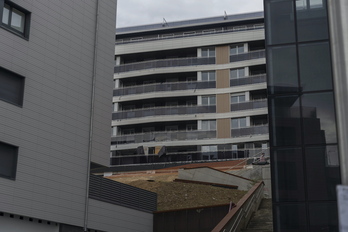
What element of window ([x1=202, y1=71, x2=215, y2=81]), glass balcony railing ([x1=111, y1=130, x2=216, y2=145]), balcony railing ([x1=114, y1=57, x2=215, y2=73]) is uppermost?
balcony railing ([x1=114, y1=57, x2=215, y2=73])

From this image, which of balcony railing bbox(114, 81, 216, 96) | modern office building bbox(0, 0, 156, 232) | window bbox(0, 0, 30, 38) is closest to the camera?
modern office building bbox(0, 0, 156, 232)

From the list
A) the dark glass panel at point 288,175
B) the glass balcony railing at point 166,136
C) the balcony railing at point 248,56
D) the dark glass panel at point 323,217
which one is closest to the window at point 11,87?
the dark glass panel at point 288,175

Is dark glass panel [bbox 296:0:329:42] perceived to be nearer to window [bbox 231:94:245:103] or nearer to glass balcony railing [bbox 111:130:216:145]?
glass balcony railing [bbox 111:130:216:145]

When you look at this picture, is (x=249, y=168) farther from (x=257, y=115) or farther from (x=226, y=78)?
(x=226, y=78)

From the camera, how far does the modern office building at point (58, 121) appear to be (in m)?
21.4

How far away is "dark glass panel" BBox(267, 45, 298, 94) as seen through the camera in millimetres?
16156

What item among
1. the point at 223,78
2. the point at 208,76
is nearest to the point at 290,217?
the point at 223,78

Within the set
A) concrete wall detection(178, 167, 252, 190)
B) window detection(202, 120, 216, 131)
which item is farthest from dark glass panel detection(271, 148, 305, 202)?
window detection(202, 120, 216, 131)

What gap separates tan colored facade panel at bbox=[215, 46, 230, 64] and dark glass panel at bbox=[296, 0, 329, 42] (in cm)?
4647

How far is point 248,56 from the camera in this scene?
A: 61594 mm

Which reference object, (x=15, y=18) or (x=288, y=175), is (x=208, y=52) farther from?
(x=288, y=175)

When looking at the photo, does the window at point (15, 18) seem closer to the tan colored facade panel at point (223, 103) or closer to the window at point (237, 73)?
the tan colored facade panel at point (223, 103)

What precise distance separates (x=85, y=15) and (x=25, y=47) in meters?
4.75

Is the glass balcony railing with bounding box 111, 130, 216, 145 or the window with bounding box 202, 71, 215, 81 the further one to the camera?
the window with bounding box 202, 71, 215, 81
